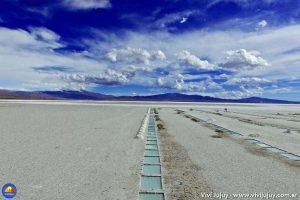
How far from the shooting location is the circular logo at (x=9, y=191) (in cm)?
677

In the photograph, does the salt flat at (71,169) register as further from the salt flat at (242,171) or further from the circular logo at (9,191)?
the salt flat at (242,171)

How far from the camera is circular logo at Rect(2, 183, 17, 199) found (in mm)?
6771

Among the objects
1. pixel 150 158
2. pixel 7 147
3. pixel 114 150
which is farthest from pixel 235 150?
pixel 7 147

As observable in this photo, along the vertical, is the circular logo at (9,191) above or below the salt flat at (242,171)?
above

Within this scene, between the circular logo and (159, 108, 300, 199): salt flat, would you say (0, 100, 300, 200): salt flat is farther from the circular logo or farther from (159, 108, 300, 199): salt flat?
the circular logo

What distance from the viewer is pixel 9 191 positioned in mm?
6988

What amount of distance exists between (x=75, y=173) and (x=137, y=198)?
272 cm

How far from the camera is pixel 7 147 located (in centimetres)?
1362

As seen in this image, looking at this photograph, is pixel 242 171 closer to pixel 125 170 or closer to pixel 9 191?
pixel 125 170

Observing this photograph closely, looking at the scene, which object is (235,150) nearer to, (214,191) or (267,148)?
(267,148)

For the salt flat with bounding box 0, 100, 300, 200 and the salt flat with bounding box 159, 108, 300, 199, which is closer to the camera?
the salt flat with bounding box 0, 100, 300, 200

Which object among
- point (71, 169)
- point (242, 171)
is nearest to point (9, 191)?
point (71, 169)

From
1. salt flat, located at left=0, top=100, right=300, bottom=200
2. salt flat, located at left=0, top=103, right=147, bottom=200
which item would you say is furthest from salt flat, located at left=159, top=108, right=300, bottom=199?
salt flat, located at left=0, top=103, right=147, bottom=200

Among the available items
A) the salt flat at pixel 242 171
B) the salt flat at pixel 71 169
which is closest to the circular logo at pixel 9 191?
the salt flat at pixel 71 169
